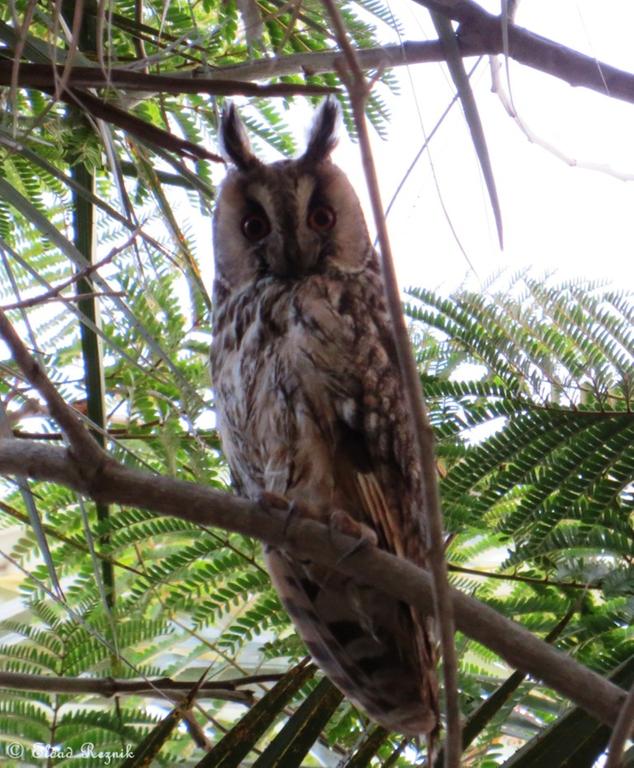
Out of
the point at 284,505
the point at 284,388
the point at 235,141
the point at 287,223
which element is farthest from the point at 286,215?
the point at 284,505

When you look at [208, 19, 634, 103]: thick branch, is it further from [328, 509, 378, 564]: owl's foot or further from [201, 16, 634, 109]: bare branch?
[328, 509, 378, 564]: owl's foot

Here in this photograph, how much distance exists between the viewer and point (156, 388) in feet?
6.93

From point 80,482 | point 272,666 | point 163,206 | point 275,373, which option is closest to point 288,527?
point 80,482

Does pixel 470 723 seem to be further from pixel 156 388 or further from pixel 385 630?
pixel 156 388

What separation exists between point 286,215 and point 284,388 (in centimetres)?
40

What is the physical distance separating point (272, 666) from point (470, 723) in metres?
1.11

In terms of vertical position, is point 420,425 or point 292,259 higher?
point 292,259

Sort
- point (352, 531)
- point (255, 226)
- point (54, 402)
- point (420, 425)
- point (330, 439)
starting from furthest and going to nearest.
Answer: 1. point (255, 226)
2. point (330, 439)
3. point (352, 531)
4. point (54, 402)
5. point (420, 425)

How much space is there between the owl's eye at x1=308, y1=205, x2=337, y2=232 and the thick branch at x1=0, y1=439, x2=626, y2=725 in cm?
92

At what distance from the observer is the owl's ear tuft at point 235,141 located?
1985 mm

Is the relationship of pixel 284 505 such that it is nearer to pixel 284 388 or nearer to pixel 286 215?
pixel 284 388

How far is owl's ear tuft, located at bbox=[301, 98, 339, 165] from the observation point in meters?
2.04

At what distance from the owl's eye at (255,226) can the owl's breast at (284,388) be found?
149 millimetres

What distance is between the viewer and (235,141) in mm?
2014
